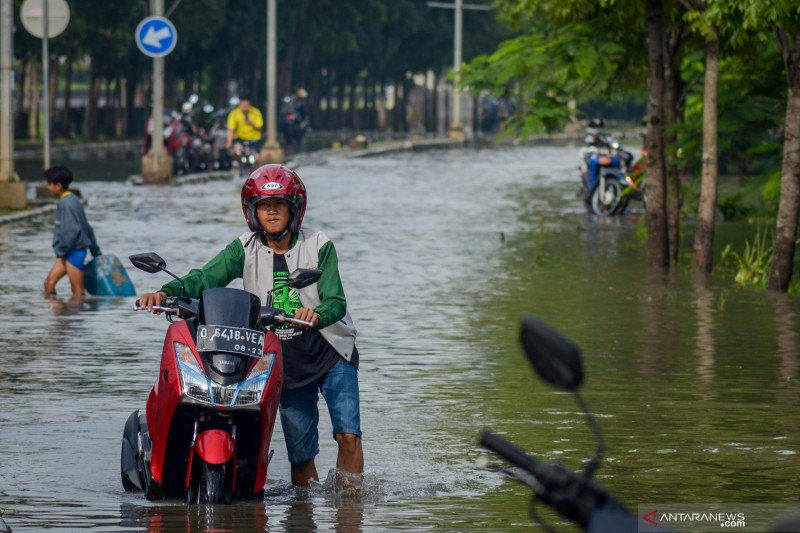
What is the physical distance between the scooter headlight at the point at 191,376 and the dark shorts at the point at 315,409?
2.47ft

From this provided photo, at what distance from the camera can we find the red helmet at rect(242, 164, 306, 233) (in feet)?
27.2

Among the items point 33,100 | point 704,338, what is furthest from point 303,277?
point 33,100

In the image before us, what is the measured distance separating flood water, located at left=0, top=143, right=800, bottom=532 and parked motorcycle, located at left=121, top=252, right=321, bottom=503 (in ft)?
0.55

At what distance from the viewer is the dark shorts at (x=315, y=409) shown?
27.4 ft

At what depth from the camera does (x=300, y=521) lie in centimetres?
817

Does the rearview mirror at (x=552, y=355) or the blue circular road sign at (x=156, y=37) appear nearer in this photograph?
the rearview mirror at (x=552, y=355)

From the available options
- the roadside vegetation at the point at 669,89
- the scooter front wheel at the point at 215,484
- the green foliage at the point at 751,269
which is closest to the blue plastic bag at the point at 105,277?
the roadside vegetation at the point at 669,89

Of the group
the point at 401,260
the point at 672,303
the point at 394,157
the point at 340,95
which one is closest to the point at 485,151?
the point at 394,157

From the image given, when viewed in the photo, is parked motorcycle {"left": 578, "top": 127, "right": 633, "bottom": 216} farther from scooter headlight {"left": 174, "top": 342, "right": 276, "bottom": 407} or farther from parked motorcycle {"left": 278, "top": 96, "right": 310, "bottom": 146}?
parked motorcycle {"left": 278, "top": 96, "right": 310, "bottom": 146}

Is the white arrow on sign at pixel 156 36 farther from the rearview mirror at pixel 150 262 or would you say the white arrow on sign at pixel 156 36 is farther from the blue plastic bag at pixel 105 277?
the rearview mirror at pixel 150 262

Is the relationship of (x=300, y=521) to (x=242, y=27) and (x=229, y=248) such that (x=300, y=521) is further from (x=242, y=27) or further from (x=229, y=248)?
(x=242, y=27)

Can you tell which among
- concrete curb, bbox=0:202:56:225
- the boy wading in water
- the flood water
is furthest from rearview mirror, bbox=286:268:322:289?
concrete curb, bbox=0:202:56:225

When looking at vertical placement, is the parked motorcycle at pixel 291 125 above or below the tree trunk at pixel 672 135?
below

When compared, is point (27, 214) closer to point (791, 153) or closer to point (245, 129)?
point (245, 129)
